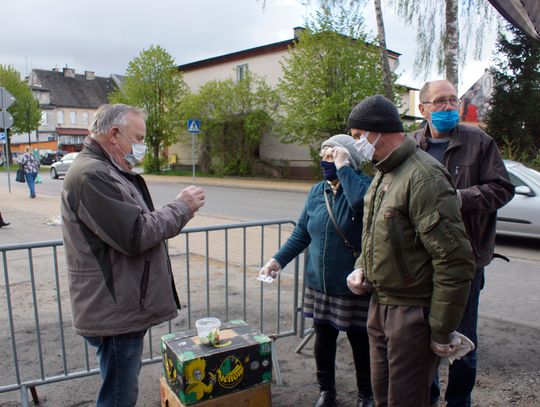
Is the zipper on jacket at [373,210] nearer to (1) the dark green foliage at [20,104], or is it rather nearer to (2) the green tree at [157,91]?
(2) the green tree at [157,91]

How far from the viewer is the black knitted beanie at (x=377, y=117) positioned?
218 cm

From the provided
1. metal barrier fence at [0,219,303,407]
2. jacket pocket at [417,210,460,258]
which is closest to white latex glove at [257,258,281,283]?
metal barrier fence at [0,219,303,407]

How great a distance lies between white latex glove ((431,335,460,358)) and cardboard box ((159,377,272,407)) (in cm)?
123

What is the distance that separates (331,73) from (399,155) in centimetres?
2048

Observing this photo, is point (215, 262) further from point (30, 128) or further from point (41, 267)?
point (30, 128)

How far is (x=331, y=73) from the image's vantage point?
2158cm

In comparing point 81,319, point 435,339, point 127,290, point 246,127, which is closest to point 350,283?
point 435,339

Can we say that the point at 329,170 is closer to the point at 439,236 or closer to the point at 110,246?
the point at 439,236

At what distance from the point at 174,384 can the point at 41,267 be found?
196 inches

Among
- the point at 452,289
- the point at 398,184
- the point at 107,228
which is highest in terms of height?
the point at 398,184

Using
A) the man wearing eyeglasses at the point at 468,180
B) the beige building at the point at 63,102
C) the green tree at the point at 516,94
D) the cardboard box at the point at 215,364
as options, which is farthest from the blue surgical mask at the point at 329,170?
the beige building at the point at 63,102

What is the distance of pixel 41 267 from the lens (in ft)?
22.3

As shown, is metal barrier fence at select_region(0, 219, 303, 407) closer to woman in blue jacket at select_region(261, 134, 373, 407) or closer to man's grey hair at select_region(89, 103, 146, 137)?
woman in blue jacket at select_region(261, 134, 373, 407)

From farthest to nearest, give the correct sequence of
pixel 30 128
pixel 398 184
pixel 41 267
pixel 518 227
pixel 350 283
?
1. pixel 30 128
2. pixel 518 227
3. pixel 41 267
4. pixel 350 283
5. pixel 398 184
